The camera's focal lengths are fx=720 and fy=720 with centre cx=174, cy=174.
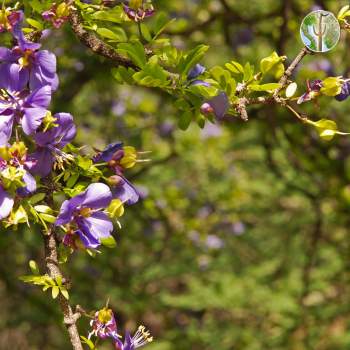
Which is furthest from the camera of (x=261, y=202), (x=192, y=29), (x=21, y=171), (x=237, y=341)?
(x=261, y=202)

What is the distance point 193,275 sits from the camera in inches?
163

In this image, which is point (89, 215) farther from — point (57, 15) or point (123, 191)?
point (57, 15)

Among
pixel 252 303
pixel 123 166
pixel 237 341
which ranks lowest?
pixel 237 341

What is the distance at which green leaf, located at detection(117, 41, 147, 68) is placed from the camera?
3.97ft

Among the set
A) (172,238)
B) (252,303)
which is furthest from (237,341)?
(172,238)

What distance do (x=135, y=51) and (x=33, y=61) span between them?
0.57ft

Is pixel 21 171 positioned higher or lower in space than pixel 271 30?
higher

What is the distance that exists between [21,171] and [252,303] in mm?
2907

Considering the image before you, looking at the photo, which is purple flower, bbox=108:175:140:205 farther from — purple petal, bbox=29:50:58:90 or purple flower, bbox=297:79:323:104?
purple flower, bbox=297:79:323:104

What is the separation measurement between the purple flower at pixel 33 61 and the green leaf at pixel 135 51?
5.0 inches

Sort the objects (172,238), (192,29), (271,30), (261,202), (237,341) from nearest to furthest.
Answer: (192,29) < (271,30) < (172,238) < (237,341) < (261,202)

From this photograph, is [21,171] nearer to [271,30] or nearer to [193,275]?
[271,30]

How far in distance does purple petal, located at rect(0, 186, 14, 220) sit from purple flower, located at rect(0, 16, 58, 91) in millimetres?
195

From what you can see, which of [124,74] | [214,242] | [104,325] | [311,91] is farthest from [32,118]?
[214,242]
